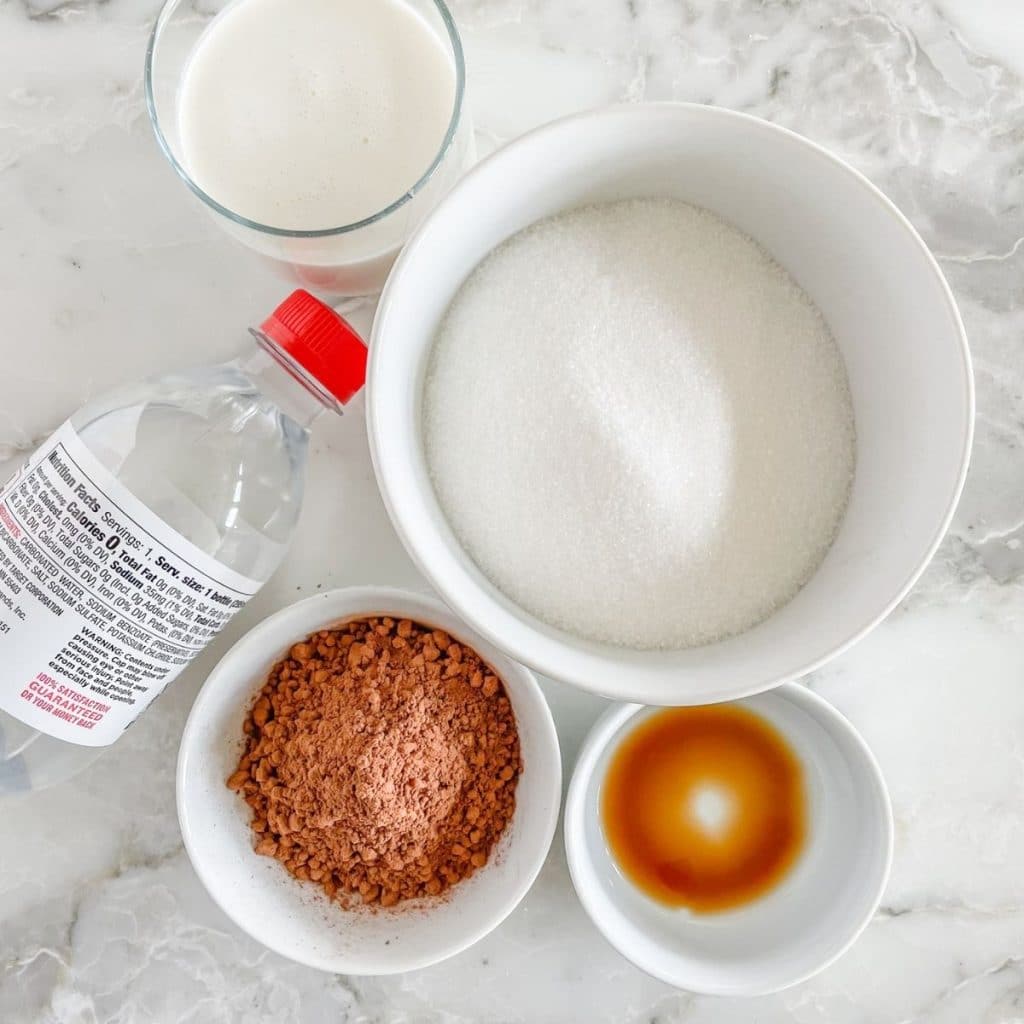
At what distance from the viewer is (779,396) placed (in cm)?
65

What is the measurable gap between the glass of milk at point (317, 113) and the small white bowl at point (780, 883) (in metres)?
0.41

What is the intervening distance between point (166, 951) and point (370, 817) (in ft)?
0.87

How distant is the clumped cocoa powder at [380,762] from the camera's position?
710 mm

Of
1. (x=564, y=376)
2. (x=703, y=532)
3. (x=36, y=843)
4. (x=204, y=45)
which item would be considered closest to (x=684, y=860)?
(x=703, y=532)

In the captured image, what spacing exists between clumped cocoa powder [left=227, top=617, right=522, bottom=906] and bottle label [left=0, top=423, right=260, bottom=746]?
12cm

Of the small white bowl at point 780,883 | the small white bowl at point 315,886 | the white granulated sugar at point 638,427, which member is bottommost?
the small white bowl at point 780,883

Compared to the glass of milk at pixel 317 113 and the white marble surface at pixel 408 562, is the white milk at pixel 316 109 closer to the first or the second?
the glass of milk at pixel 317 113

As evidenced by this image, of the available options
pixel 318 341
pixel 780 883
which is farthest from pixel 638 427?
pixel 780 883

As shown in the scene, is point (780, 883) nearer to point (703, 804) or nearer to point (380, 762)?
point (703, 804)

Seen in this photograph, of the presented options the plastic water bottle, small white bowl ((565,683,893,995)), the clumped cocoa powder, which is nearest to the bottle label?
the plastic water bottle

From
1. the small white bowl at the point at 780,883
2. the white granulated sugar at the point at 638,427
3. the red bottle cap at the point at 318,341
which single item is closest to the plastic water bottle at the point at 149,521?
the red bottle cap at the point at 318,341

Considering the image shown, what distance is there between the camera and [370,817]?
707mm

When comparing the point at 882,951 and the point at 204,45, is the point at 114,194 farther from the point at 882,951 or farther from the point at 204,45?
the point at 882,951

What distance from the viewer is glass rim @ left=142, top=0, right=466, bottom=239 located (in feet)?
1.95
